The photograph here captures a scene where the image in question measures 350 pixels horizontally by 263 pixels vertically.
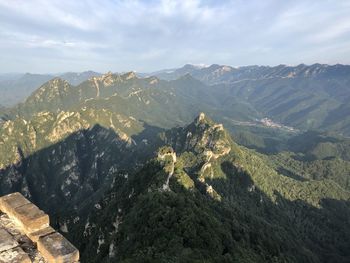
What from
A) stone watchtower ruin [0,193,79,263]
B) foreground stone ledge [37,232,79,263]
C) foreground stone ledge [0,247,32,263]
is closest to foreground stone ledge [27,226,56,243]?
stone watchtower ruin [0,193,79,263]

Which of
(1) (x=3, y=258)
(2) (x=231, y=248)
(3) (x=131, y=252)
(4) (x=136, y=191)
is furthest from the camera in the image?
(4) (x=136, y=191)

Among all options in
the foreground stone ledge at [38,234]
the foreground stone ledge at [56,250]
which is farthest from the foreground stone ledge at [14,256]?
the foreground stone ledge at [38,234]

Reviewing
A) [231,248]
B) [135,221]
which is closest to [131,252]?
[135,221]

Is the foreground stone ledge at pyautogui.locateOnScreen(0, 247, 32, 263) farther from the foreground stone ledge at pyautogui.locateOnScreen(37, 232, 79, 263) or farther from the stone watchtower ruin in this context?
the foreground stone ledge at pyautogui.locateOnScreen(37, 232, 79, 263)

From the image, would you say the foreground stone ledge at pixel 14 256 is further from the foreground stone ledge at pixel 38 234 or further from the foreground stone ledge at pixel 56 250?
the foreground stone ledge at pixel 38 234

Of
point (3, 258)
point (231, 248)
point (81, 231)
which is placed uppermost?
point (3, 258)

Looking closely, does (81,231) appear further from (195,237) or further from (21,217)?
(21,217)

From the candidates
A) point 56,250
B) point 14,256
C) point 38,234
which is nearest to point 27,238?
Answer: point 38,234
